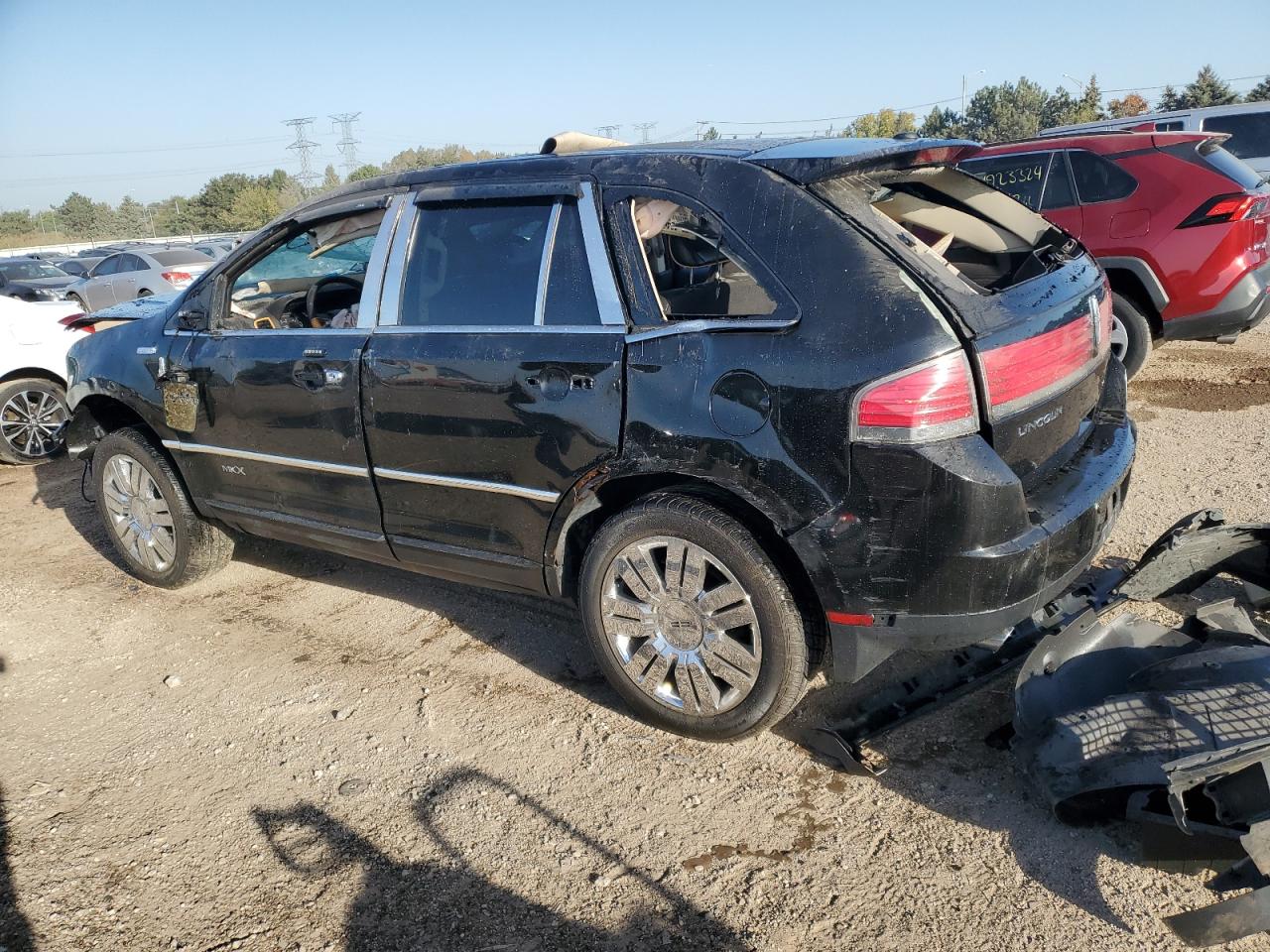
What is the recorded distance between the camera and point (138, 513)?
4.70 m

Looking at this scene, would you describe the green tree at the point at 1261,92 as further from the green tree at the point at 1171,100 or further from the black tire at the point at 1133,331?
the black tire at the point at 1133,331

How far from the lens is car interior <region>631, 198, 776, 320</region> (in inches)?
109

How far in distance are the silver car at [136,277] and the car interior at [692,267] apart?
53.8 feet

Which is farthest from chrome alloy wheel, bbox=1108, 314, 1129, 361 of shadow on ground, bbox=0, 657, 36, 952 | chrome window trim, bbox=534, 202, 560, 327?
shadow on ground, bbox=0, 657, 36, 952

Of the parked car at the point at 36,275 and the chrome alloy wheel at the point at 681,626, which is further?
the parked car at the point at 36,275

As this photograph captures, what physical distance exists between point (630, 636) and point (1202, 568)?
77.9 inches

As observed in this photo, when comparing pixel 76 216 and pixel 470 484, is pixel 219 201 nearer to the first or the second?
pixel 76 216

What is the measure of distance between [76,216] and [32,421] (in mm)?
102737

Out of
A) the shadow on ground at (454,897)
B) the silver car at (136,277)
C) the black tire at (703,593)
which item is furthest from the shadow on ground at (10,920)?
the silver car at (136,277)

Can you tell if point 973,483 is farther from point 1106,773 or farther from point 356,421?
point 356,421

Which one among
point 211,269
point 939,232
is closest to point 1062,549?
point 939,232

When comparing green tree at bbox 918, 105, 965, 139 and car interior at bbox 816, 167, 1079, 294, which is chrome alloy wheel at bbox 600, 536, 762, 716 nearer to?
car interior at bbox 816, 167, 1079, 294

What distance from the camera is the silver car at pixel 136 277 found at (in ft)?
57.4

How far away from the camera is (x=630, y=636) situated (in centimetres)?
304
